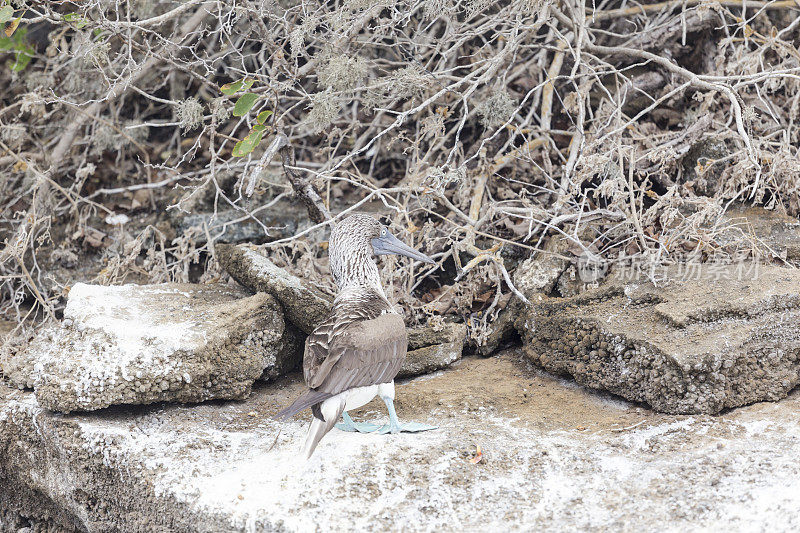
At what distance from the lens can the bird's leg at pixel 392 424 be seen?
3.78 meters

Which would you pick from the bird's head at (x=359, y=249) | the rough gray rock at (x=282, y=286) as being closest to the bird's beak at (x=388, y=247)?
the bird's head at (x=359, y=249)

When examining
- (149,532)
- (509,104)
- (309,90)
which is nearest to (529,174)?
(509,104)

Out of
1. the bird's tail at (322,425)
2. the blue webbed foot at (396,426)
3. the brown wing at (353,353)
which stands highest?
the brown wing at (353,353)

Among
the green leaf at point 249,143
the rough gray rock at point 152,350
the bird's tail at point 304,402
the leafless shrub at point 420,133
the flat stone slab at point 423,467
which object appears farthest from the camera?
the leafless shrub at point 420,133

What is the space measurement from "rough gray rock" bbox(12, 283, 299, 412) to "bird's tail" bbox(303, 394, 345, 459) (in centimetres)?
78

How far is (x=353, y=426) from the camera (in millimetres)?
3877

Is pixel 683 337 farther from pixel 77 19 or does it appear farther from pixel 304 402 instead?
pixel 77 19

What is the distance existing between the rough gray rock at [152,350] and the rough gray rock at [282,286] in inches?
3.5

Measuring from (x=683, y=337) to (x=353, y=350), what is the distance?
162 centimetres

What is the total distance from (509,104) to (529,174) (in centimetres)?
59

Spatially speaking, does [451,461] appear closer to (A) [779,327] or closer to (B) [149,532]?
(B) [149,532]

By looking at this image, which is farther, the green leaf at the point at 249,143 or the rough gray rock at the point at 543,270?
the rough gray rock at the point at 543,270

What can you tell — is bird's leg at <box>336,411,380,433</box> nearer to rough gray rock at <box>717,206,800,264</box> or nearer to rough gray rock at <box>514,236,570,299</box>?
rough gray rock at <box>514,236,570,299</box>

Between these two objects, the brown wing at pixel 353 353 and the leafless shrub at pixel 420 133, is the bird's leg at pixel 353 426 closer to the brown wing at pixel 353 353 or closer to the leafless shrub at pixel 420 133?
the brown wing at pixel 353 353
